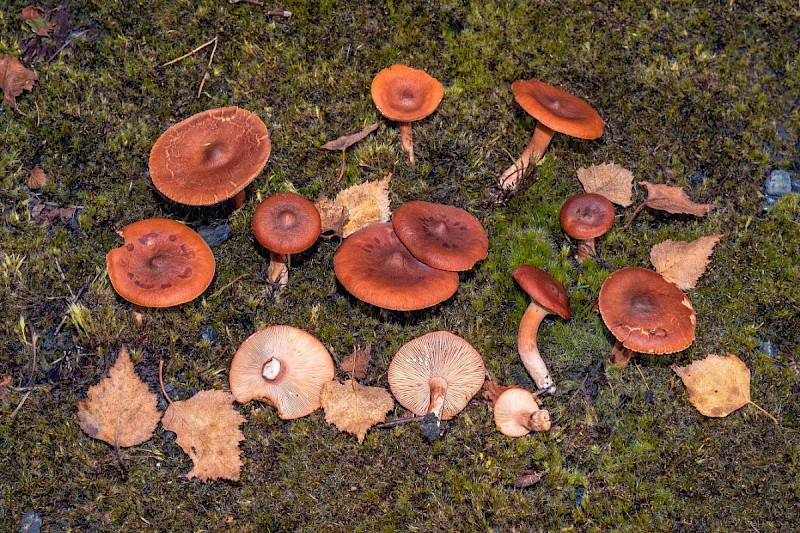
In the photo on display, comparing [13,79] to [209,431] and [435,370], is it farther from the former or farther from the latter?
[435,370]

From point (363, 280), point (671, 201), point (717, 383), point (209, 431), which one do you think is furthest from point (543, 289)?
point (209, 431)


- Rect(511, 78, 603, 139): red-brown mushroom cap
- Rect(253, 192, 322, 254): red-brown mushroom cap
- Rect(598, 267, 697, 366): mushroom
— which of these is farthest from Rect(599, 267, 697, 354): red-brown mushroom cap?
Rect(253, 192, 322, 254): red-brown mushroom cap

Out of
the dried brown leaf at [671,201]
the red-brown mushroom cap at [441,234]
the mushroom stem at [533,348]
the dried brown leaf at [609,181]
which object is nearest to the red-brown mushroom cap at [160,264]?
the red-brown mushroom cap at [441,234]

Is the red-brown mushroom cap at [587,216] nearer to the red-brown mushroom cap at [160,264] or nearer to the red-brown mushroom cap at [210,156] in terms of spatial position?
the red-brown mushroom cap at [210,156]

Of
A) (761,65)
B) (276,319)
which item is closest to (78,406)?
(276,319)

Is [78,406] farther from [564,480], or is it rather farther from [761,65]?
[761,65]

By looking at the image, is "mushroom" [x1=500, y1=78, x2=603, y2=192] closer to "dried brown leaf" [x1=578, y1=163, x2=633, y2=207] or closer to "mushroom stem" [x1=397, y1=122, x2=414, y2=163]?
"dried brown leaf" [x1=578, y1=163, x2=633, y2=207]
